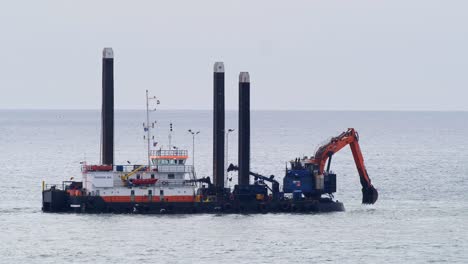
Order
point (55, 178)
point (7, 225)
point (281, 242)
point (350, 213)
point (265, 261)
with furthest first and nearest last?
point (55, 178)
point (350, 213)
point (7, 225)
point (281, 242)
point (265, 261)

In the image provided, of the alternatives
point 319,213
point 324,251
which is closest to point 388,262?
point 324,251

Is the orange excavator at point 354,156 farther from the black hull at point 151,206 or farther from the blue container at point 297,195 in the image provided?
the black hull at point 151,206

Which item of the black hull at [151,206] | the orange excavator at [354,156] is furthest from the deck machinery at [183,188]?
the orange excavator at [354,156]

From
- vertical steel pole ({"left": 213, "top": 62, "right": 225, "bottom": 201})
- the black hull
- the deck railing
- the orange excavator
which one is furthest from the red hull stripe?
the orange excavator

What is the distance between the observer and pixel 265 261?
90.3m

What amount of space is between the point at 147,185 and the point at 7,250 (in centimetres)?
1929

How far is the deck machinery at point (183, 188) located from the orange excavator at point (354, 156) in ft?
0.37

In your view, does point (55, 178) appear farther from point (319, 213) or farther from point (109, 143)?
point (319, 213)

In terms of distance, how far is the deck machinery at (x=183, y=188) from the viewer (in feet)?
364

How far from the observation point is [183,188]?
111 meters

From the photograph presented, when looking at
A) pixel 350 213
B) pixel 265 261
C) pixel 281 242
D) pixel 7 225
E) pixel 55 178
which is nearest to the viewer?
pixel 265 261

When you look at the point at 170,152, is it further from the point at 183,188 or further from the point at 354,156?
the point at 354,156

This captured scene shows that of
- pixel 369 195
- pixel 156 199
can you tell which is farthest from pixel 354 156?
pixel 156 199

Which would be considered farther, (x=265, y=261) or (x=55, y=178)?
(x=55, y=178)
